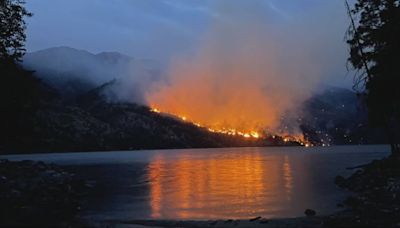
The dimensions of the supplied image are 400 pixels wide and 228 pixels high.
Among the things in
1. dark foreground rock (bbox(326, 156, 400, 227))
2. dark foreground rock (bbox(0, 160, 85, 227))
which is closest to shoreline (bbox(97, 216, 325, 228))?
dark foreground rock (bbox(326, 156, 400, 227))

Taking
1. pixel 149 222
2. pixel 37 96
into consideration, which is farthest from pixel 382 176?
pixel 37 96

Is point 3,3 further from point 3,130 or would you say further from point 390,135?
point 390,135

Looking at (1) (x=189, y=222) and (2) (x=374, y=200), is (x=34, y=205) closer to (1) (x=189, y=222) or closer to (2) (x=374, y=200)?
(1) (x=189, y=222)

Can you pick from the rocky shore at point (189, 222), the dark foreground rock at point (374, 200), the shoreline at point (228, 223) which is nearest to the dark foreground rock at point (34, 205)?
the rocky shore at point (189, 222)

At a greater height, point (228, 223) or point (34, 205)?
→ point (34, 205)

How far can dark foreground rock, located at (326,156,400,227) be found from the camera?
27734 mm

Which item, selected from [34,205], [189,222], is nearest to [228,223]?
[189,222]

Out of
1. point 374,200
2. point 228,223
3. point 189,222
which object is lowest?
point 189,222

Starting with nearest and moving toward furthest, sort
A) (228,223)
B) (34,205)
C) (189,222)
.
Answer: (228,223)
(189,222)
(34,205)

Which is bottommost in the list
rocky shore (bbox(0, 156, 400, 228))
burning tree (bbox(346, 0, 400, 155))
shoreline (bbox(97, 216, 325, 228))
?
shoreline (bbox(97, 216, 325, 228))

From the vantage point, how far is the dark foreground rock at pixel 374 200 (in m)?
27.7

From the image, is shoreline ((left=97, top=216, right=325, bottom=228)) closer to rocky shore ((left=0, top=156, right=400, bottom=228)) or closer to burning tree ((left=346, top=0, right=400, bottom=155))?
rocky shore ((left=0, top=156, right=400, bottom=228))

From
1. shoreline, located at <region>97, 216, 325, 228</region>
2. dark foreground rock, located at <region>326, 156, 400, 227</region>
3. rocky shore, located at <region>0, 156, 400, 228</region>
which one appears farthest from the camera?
shoreline, located at <region>97, 216, 325, 228</region>

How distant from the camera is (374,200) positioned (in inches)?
1494
